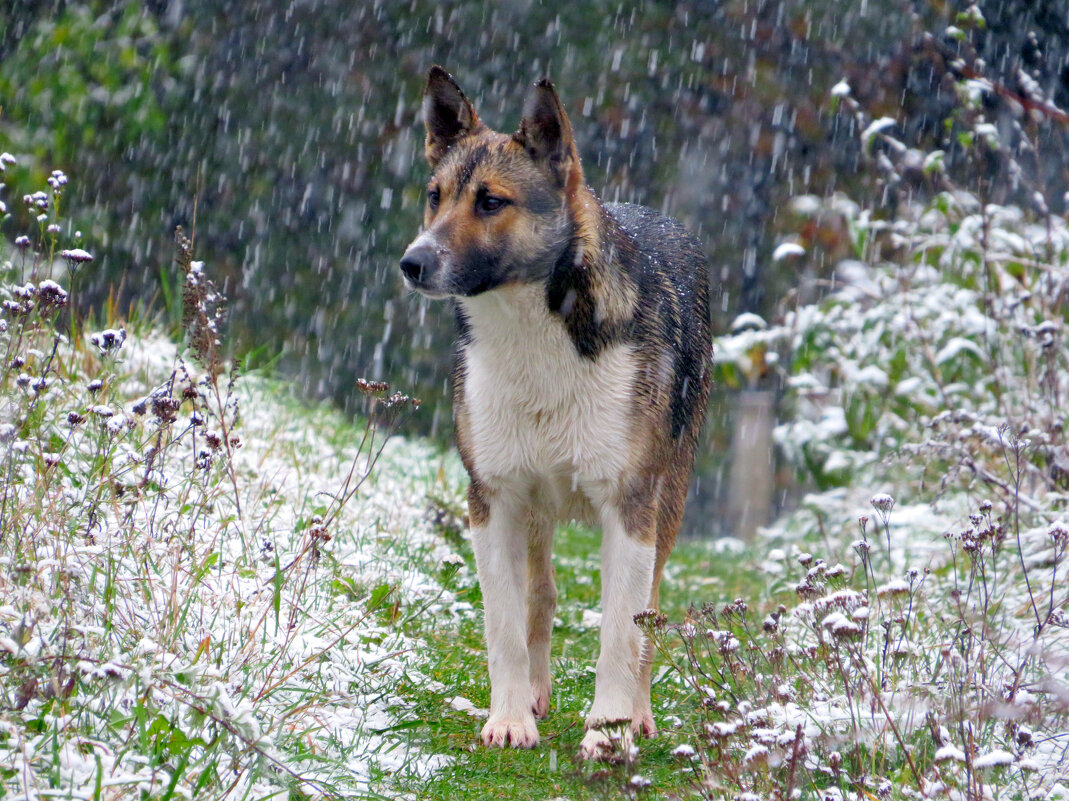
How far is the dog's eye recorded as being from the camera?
3664 millimetres

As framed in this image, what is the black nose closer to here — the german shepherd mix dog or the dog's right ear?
the german shepherd mix dog

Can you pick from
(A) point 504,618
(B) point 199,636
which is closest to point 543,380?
(A) point 504,618

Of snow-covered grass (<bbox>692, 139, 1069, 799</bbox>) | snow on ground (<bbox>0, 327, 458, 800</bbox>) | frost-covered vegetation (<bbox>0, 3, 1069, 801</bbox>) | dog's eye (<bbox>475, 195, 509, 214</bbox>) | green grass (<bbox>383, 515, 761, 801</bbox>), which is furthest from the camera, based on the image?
dog's eye (<bbox>475, 195, 509, 214</bbox>)

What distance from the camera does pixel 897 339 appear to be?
715 cm

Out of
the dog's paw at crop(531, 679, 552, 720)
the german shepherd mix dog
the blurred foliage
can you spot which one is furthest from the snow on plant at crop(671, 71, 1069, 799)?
the blurred foliage

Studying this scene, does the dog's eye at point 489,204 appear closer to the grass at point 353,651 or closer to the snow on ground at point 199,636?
the grass at point 353,651

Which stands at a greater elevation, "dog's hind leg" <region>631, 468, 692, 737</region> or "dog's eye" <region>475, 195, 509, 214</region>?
"dog's eye" <region>475, 195, 509, 214</region>

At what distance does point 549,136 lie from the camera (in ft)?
12.4

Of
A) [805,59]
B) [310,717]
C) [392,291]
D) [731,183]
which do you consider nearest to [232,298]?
[392,291]

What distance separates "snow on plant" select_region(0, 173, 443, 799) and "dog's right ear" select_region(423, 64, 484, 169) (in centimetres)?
94

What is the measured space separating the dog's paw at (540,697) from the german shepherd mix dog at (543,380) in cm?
32

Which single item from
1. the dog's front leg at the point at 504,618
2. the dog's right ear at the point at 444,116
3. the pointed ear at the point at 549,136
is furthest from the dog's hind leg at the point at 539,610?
the dog's right ear at the point at 444,116

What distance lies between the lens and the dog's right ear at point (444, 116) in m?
3.92

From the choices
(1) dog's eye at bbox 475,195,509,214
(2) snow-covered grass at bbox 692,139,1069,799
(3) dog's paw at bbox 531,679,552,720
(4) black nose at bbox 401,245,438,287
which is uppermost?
(1) dog's eye at bbox 475,195,509,214
